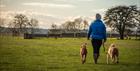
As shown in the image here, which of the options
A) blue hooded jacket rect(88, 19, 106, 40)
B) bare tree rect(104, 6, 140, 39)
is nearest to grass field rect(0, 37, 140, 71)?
blue hooded jacket rect(88, 19, 106, 40)

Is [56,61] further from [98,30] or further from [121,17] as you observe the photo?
[121,17]

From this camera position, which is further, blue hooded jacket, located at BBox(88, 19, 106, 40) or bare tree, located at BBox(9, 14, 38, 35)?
bare tree, located at BBox(9, 14, 38, 35)

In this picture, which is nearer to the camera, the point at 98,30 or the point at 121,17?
the point at 98,30

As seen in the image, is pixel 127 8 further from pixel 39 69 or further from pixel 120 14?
pixel 39 69

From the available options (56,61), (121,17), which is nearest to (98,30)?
(56,61)

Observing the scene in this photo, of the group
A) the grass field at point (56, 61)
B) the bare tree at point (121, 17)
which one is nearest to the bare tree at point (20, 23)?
the bare tree at point (121, 17)

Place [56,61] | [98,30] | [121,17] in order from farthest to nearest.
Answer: [121,17]
[56,61]
[98,30]

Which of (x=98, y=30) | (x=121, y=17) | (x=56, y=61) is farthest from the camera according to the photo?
(x=121, y=17)

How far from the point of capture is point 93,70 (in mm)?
12234

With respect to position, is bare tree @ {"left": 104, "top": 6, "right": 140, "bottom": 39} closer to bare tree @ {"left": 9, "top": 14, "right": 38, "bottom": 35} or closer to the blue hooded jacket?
bare tree @ {"left": 9, "top": 14, "right": 38, "bottom": 35}

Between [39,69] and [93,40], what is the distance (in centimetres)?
313

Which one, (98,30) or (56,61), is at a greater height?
(98,30)

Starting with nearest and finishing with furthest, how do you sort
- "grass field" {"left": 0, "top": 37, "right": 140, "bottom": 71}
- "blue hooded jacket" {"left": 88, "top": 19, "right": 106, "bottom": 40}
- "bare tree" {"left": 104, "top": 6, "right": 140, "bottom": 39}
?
"grass field" {"left": 0, "top": 37, "right": 140, "bottom": 71} → "blue hooded jacket" {"left": 88, "top": 19, "right": 106, "bottom": 40} → "bare tree" {"left": 104, "top": 6, "right": 140, "bottom": 39}

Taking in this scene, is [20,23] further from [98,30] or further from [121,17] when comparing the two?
[98,30]
